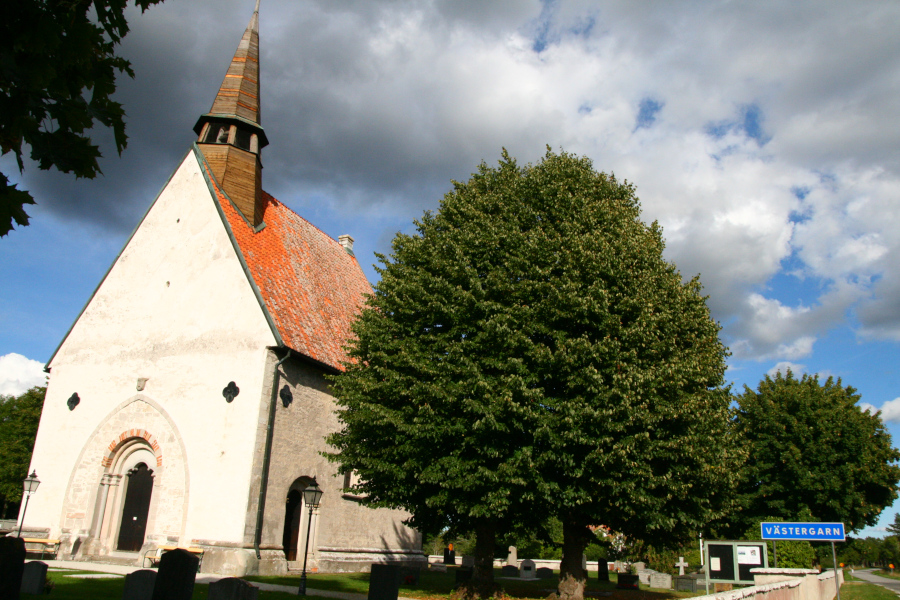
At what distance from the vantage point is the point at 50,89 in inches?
187

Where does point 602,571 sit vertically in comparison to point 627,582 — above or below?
below

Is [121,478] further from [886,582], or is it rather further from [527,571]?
[886,582]

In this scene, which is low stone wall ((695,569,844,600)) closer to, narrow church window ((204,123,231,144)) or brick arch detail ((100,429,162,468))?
brick arch detail ((100,429,162,468))

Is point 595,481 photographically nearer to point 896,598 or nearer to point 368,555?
point 368,555

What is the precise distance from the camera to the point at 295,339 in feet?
67.5

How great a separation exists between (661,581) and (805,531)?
616 inches

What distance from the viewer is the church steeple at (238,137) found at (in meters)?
23.9

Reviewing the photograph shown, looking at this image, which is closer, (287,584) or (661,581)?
(287,584)

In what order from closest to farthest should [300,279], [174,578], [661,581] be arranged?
[174,578], [300,279], [661,581]

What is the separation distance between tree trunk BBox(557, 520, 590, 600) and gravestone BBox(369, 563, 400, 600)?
10.8 meters

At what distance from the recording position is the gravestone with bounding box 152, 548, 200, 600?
5.45 metres

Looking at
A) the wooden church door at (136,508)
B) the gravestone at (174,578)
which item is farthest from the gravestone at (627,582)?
the gravestone at (174,578)

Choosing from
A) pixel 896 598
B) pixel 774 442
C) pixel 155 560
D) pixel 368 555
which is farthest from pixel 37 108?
pixel 774 442

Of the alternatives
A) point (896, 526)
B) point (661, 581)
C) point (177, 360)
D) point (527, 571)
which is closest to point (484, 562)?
point (177, 360)
